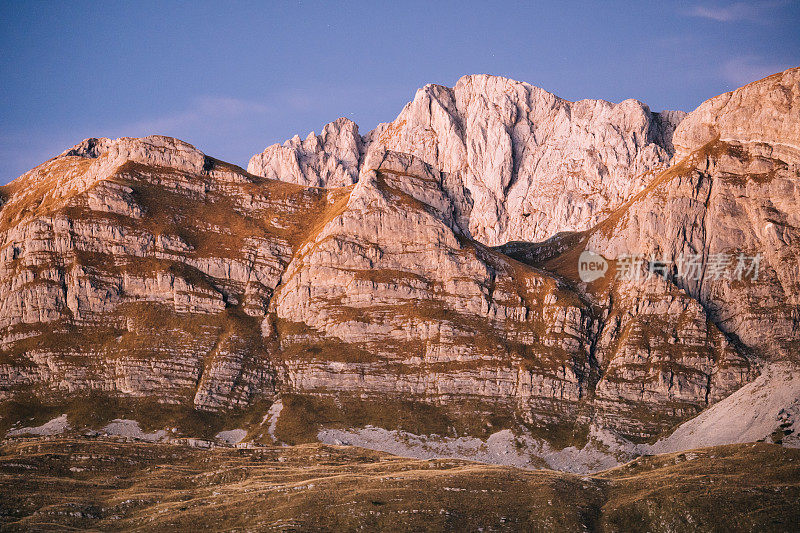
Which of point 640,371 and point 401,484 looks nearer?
point 401,484

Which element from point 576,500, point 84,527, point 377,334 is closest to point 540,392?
point 377,334

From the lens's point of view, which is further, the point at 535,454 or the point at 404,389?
the point at 404,389

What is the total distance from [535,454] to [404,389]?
37722 mm

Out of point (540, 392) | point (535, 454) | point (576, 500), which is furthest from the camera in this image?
point (540, 392)

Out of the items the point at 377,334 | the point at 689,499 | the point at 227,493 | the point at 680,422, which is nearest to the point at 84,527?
the point at 227,493

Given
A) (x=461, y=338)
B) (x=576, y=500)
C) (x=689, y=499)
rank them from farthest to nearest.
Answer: (x=461, y=338) → (x=576, y=500) → (x=689, y=499)

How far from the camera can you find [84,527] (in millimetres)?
88562

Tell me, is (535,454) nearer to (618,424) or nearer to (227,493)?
(618,424)

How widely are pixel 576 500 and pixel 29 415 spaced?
415ft

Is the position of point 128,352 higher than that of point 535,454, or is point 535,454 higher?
point 128,352

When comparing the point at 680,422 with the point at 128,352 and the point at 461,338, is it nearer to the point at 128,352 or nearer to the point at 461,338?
the point at 461,338

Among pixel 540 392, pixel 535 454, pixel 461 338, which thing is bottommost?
pixel 535 454

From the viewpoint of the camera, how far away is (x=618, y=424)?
165375 millimetres

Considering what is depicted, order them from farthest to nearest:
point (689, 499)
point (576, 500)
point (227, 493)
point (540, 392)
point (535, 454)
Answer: point (540, 392) → point (535, 454) → point (227, 493) → point (576, 500) → point (689, 499)
